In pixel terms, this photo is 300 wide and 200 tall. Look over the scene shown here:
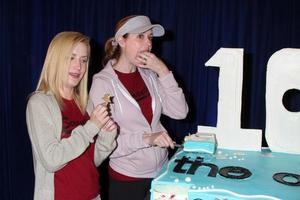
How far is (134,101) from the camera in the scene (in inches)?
69.3

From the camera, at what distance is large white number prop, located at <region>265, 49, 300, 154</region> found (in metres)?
1.62

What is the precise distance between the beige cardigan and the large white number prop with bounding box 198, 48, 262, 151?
0.55 metres

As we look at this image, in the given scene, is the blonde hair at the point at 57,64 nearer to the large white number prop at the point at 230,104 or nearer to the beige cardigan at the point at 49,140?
the beige cardigan at the point at 49,140

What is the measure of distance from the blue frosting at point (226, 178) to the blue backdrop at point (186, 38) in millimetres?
1683

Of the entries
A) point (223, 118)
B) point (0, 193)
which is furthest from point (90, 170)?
point (0, 193)

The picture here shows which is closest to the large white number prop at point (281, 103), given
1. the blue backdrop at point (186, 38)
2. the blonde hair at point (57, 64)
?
the blonde hair at point (57, 64)

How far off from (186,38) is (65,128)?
186 centimetres

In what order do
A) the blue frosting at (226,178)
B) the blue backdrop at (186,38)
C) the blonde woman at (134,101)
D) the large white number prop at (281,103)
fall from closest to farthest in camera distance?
the blue frosting at (226,178) < the large white number prop at (281,103) < the blonde woman at (134,101) < the blue backdrop at (186,38)

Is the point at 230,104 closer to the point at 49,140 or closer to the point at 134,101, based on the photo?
the point at 134,101

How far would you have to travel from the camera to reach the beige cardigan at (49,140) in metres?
1.44

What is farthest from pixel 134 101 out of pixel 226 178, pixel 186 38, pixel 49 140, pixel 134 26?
pixel 186 38

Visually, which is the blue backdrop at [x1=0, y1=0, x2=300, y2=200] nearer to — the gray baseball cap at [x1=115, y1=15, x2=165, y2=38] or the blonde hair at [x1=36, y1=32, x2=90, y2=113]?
the gray baseball cap at [x1=115, y1=15, x2=165, y2=38]

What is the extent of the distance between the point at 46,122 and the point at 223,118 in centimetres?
75

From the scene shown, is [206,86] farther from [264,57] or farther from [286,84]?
[286,84]
